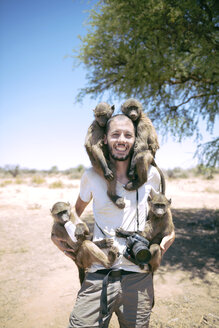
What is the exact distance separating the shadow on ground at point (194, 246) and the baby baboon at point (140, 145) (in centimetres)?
379

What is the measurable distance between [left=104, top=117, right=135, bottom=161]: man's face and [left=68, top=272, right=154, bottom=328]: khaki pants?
1.15 meters

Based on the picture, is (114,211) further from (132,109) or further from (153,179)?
(132,109)

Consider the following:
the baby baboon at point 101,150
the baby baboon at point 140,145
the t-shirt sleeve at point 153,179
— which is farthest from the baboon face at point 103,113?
the t-shirt sleeve at point 153,179

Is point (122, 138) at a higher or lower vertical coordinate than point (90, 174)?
higher

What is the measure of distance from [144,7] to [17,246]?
25.9 ft

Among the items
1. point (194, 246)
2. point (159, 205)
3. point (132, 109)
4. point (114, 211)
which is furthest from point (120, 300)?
point (194, 246)

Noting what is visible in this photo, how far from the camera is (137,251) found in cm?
206

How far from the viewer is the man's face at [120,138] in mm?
2539

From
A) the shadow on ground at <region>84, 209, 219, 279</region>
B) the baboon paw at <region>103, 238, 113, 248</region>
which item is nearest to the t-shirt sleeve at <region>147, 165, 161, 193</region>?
the baboon paw at <region>103, 238, 113, 248</region>

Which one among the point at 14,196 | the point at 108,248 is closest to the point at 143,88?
the point at 108,248

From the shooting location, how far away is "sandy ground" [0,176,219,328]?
4207mm

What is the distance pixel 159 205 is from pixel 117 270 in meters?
0.80

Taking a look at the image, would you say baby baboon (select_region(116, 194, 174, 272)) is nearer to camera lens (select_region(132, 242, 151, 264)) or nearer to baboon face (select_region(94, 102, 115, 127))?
camera lens (select_region(132, 242, 151, 264))

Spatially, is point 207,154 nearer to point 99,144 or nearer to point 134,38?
point 134,38
